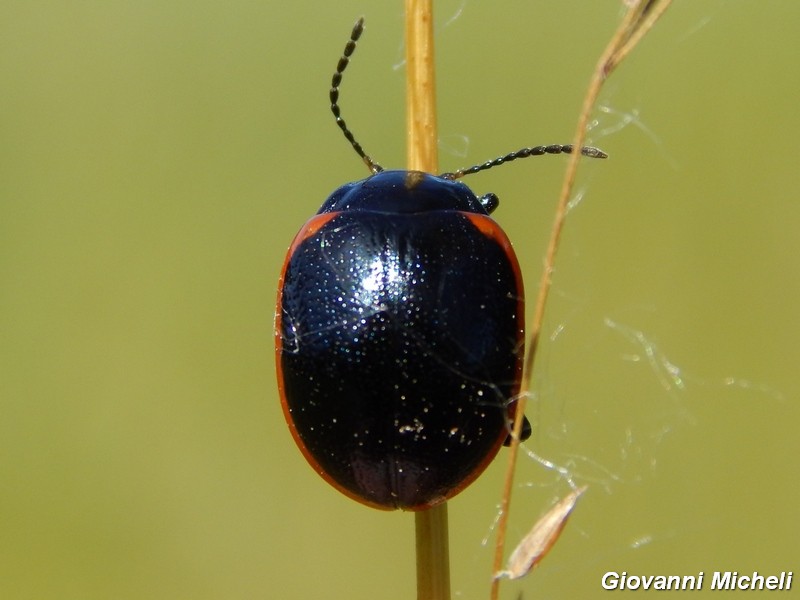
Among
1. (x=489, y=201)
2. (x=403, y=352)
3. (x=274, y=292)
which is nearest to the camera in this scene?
(x=403, y=352)

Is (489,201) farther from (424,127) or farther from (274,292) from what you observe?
(274,292)

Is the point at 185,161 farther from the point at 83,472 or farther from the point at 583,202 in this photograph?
the point at 583,202

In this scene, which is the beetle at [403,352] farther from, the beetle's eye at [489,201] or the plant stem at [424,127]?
the beetle's eye at [489,201]

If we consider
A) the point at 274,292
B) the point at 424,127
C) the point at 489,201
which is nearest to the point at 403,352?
the point at 424,127

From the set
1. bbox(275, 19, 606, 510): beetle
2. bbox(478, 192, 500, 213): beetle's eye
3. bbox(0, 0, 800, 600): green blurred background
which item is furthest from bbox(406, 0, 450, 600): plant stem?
bbox(0, 0, 800, 600): green blurred background

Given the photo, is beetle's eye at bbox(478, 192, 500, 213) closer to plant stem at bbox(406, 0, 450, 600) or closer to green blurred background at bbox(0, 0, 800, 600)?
plant stem at bbox(406, 0, 450, 600)
